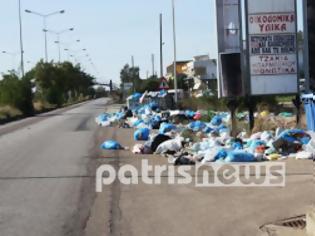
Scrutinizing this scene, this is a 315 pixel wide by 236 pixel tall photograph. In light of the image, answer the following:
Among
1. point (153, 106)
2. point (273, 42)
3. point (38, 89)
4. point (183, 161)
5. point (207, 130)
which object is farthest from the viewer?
point (38, 89)

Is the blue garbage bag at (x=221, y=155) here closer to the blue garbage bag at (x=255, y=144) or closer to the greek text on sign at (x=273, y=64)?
the blue garbage bag at (x=255, y=144)

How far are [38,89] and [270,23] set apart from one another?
251ft

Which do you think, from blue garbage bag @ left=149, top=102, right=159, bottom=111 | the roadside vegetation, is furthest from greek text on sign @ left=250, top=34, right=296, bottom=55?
the roadside vegetation

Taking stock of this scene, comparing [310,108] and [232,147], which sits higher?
[310,108]

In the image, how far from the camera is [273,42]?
19.9 m

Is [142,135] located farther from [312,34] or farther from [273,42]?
[312,34]

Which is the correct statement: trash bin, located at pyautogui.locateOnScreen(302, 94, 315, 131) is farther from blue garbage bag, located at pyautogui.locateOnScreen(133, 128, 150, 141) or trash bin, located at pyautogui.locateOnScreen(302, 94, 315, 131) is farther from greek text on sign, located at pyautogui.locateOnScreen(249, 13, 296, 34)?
blue garbage bag, located at pyautogui.locateOnScreen(133, 128, 150, 141)

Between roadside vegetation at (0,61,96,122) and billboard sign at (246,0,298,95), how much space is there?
108ft

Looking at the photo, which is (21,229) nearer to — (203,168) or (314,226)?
(314,226)

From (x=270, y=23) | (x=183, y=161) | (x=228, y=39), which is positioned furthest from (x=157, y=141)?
(x=270, y=23)

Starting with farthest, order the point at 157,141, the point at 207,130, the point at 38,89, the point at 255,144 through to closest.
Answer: the point at 38,89 → the point at 207,130 → the point at 157,141 → the point at 255,144

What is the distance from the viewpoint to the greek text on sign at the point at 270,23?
65.1 ft

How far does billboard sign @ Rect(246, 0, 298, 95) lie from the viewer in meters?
19.8

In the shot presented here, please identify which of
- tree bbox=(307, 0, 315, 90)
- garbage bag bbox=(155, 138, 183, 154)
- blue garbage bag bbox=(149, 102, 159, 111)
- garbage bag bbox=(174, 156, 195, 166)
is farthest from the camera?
blue garbage bag bbox=(149, 102, 159, 111)
